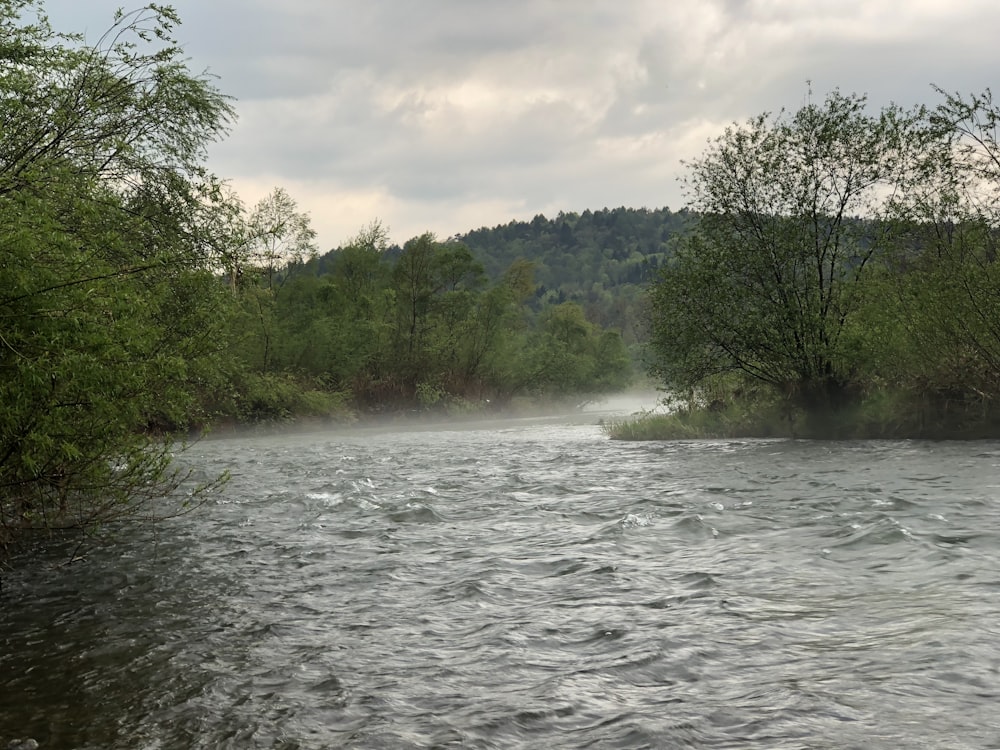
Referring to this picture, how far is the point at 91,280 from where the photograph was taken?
902 cm

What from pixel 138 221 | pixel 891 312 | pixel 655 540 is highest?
pixel 138 221

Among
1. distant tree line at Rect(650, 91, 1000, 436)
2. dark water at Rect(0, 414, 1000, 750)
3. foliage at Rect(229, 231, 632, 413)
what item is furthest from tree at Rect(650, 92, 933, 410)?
foliage at Rect(229, 231, 632, 413)

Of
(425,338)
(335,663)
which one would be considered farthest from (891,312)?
(425,338)

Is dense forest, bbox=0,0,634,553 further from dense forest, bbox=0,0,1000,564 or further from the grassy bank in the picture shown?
the grassy bank

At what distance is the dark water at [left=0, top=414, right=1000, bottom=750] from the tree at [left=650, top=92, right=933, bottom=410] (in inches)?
476

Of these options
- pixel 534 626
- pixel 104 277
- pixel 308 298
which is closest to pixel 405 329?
pixel 308 298

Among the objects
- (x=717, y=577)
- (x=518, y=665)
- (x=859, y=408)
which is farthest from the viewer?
(x=859, y=408)

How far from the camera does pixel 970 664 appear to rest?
6.41 meters

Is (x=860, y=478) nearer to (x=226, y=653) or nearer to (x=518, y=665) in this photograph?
(x=518, y=665)

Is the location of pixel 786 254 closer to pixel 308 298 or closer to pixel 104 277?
pixel 104 277

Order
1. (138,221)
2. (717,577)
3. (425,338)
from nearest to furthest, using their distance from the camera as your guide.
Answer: (717,577)
(138,221)
(425,338)

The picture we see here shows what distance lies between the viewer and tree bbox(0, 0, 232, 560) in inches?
333

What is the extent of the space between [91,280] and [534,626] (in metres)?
5.76

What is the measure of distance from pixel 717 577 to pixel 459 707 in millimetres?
4500
